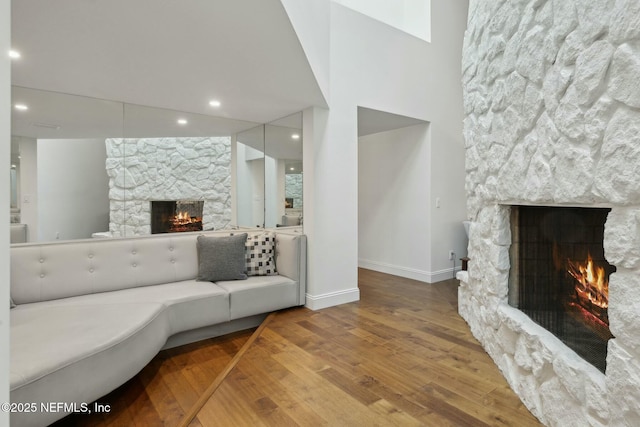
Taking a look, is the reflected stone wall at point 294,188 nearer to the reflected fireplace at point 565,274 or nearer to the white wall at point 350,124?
the white wall at point 350,124

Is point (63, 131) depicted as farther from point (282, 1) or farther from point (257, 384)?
point (257, 384)

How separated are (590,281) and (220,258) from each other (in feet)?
8.81

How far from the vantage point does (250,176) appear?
13.3ft

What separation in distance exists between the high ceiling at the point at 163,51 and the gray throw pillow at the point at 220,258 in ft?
4.39

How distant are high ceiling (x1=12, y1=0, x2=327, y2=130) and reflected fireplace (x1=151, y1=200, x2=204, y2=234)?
1006 millimetres

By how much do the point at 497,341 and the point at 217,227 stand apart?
9.50 feet

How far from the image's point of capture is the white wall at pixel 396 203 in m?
4.41

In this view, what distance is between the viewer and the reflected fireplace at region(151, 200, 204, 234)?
3387mm

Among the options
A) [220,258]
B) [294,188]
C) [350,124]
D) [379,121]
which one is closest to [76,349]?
[220,258]

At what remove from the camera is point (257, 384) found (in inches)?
80.3

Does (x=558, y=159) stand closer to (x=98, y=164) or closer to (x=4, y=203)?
(x=4, y=203)

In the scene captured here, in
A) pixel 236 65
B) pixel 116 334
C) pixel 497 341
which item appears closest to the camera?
pixel 116 334

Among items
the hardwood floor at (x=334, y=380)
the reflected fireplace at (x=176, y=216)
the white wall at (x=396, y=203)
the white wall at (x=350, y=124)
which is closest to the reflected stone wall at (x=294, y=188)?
the white wall at (x=350, y=124)

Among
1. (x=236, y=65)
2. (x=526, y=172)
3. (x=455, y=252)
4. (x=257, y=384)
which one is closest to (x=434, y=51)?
(x=455, y=252)
